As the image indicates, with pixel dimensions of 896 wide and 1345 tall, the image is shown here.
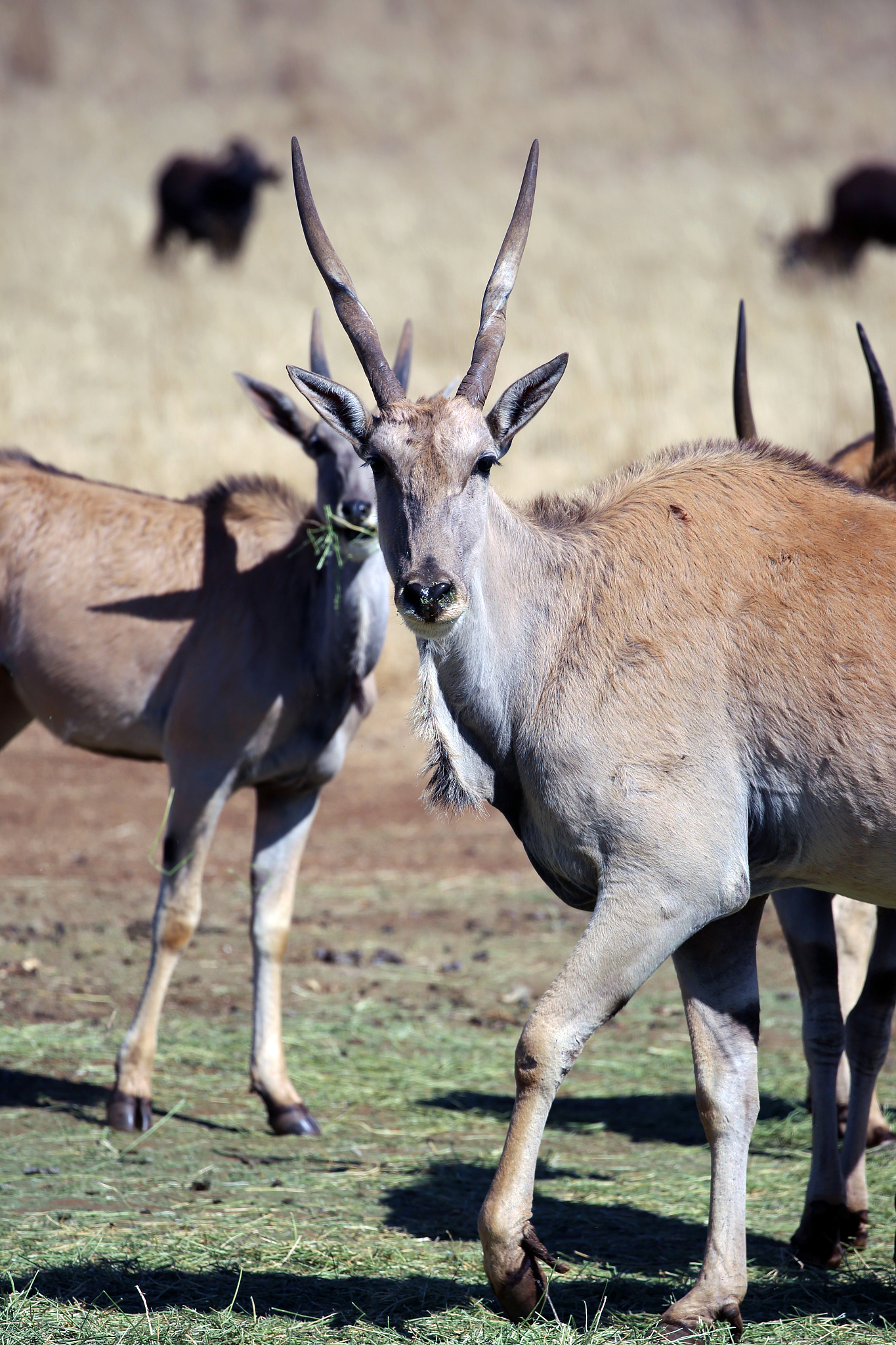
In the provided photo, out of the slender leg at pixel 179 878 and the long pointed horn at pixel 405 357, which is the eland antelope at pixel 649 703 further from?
the long pointed horn at pixel 405 357

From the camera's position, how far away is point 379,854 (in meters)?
9.90

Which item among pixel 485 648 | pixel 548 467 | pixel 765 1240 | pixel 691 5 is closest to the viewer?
pixel 485 648

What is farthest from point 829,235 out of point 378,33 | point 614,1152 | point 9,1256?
point 378,33

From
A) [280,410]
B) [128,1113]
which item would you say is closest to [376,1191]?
[128,1113]

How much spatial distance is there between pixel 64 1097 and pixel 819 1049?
3.10 meters

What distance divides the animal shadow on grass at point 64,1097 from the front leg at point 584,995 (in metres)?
2.38

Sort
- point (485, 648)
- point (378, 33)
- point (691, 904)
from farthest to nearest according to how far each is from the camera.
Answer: point (378, 33)
point (485, 648)
point (691, 904)

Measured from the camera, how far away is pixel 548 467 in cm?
1596

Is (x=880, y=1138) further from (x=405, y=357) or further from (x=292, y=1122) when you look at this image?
(x=405, y=357)

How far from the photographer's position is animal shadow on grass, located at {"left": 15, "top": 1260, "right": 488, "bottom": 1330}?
3.98 meters

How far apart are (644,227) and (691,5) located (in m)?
40.6

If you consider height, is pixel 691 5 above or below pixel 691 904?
above

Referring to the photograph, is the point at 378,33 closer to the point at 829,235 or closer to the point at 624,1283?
the point at 829,235

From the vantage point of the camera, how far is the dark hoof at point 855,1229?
458 cm
